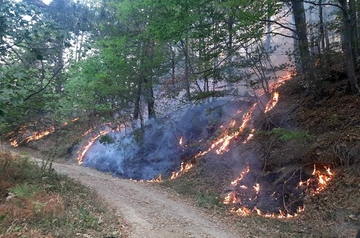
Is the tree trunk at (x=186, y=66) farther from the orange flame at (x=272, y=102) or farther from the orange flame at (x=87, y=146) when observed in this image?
the orange flame at (x=87, y=146)

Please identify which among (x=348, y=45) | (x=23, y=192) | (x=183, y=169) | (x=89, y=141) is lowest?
(x=183, y=169)

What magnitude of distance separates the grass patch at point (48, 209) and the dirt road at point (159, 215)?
0.59 meters

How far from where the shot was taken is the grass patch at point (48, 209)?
234 inches

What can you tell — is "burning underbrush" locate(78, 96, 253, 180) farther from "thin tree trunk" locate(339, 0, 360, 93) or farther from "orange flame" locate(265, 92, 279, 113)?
"thin tree trunk" locate(339, 0, 360, 93)

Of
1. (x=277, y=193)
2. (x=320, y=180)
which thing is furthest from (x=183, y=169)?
(x=320, y=180)

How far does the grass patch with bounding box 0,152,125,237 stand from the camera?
5.94 metres

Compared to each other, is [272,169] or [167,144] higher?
[167,144]

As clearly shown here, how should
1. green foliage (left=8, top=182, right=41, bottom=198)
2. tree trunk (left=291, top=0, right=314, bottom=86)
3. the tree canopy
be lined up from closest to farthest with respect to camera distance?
the tree canopy → green foliage (left=8, top=182, right=41, bottom=198) → tree trunk (left=291, top=0, right=314, bottom=86)

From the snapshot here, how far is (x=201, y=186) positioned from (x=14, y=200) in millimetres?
7218

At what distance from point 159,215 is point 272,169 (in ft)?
15.3

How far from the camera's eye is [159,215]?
28.5 feet

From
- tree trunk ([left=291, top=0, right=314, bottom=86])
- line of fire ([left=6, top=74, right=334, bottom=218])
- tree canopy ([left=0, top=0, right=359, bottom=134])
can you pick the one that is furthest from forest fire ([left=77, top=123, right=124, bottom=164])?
tree trunk ([left=291, top=0, right=314, bottom=86])

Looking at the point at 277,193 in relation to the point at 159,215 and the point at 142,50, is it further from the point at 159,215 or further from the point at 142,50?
the point at 142,50

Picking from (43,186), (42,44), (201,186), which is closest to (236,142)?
(201,186)
